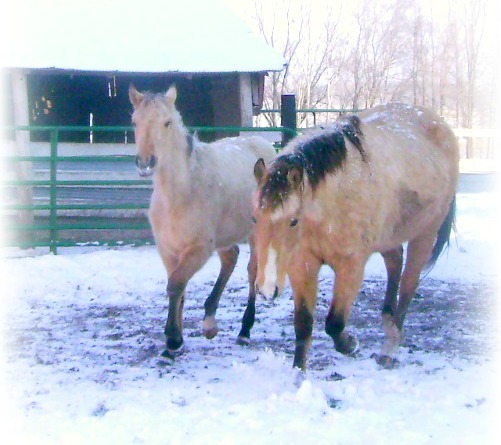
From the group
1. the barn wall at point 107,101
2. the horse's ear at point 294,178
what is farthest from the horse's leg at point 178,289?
the barn wall at point 107,101

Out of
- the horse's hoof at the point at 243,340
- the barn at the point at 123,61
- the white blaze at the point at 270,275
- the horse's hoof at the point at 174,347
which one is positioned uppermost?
the barn at the point at 123,61

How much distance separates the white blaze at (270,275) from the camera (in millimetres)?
3627

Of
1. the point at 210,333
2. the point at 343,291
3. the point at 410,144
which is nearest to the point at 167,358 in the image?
the point at 210,333

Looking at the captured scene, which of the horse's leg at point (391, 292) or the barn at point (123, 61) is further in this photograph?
the barn at point (123, 61)

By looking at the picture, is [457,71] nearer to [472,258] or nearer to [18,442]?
[472,258]

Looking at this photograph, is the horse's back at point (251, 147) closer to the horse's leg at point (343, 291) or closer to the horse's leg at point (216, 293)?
the horse's leg at point (216, 293)

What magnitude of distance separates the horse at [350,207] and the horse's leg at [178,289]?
911 mm

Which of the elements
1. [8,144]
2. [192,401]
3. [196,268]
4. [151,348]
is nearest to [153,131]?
[196,268]

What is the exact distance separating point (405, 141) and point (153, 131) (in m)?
1.77

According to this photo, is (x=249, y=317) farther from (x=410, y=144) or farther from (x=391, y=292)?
(x=410, y=144)

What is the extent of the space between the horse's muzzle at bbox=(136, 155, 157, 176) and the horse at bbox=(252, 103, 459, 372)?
1.00m

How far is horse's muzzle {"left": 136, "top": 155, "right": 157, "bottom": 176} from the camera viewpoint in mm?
4633

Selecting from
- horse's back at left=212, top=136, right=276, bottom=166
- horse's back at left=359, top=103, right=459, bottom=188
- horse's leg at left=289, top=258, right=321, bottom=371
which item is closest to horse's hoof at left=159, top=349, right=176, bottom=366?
horse's leg at left=289, top=258, right=321, bottom=371

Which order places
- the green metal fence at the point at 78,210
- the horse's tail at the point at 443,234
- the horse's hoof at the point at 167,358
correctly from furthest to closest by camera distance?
the green metal fence at the point at 78,210
the horse's tail at the point at 443,234
the horse's hoof at the point at 167,358
